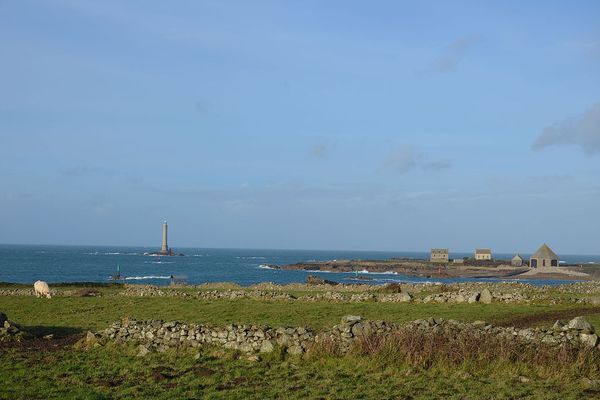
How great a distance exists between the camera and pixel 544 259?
118 m

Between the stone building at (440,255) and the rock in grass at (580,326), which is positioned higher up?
the rock in grass at (580,326)

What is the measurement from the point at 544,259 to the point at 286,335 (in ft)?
363

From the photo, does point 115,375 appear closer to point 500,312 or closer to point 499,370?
point 499,370

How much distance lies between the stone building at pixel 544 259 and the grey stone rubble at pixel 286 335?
345ft

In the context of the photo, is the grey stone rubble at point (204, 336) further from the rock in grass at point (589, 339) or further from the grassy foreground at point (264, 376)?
the rock in grass at point (589, 339)

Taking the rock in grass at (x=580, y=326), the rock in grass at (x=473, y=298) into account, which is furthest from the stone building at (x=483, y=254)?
the rock in grass at (x=580, y=326)

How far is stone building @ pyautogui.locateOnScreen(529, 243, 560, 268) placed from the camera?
11706 centimetres

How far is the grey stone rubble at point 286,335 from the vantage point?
17219 millimetres

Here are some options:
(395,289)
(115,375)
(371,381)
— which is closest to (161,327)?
(115,375)

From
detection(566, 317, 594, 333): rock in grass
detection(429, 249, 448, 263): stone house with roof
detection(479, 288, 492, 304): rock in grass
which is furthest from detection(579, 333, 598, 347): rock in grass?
detection(429, 249, 448, 263): stone house with roof

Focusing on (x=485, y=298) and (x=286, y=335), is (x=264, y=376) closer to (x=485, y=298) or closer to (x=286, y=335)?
(x=286, y=335)

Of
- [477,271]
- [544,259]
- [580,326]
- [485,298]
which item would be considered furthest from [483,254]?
[580,326]

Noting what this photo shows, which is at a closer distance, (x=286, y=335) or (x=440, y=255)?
(x=286, y=335)

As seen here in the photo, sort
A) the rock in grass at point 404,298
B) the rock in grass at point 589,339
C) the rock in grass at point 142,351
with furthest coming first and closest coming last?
1. the rock in grass at point 404,298
2. the rock in grass at point 142,351
3. the rock in grass at point 589,339
